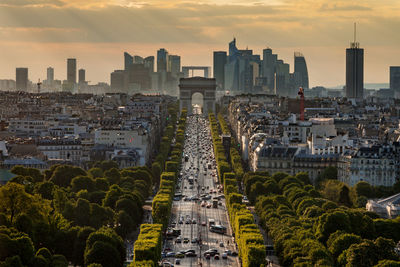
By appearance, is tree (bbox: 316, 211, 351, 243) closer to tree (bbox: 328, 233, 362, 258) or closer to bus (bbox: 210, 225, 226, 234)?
tree (bbox: 328, 233, 362, 258)

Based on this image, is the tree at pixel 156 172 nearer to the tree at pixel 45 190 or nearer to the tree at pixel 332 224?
the tree at pixel 45 190

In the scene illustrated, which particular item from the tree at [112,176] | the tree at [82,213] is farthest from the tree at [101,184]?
the tree at [82,213]

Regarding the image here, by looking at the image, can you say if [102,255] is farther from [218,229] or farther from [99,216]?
[218,229]

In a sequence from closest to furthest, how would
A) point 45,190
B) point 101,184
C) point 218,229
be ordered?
point 45,190 → point 218,229 → point 101,184

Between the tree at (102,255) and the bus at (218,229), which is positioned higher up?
the tree at (102,255)

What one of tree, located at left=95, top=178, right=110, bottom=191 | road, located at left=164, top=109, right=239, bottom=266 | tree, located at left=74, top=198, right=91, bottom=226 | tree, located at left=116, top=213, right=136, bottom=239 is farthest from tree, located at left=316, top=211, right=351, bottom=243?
tree, located at left=95, top=178, right=110, bottom=191

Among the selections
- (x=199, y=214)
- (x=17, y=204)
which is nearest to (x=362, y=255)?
(x=17, y=204)

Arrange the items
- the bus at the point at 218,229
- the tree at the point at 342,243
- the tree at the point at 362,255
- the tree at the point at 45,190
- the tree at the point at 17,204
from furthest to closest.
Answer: the bus at the point at 218,229
the tree at the point at 45,190
the tree at the point at 17,204
the tree at the point at 342,243
the tree at the point at 362,255

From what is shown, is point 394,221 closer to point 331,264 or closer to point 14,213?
point 331,264

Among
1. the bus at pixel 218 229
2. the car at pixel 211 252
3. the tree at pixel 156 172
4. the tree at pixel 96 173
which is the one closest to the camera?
the car at pixel 211 252
